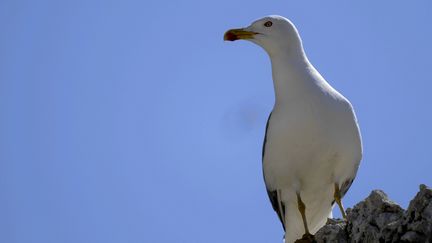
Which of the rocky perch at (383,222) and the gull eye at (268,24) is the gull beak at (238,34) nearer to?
the gull eye at (268,24)

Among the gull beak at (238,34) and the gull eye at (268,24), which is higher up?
the gull beak at (238,34)

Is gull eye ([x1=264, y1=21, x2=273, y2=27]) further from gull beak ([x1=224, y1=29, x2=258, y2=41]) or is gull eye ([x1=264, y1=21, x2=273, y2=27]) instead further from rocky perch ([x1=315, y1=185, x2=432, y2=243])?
rocky perch ([x1=315, y1=185, x2=432, y2=243])

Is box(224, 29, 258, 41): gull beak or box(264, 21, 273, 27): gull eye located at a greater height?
box(224, 29, 258, 41): gull beak

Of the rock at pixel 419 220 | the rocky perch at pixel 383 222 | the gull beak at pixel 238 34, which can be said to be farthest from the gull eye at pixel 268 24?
the rock at pixel 419 220

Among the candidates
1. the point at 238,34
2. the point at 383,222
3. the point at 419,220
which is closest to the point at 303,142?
the point at 238,34

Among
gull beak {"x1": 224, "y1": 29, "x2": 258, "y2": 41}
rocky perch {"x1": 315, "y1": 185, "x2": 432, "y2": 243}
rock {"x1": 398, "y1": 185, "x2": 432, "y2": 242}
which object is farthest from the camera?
gull beak {"x1": 224, "y1": 29, "x2": 258, "y2": 41}

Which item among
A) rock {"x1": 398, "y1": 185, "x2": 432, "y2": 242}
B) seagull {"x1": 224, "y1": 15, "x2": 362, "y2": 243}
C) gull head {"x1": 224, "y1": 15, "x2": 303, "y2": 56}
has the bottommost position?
rock {"x1": 398, "y1": 185, "x2": 432, "y2": 242}

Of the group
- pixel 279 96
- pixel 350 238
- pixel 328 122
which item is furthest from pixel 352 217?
pixel 279 96

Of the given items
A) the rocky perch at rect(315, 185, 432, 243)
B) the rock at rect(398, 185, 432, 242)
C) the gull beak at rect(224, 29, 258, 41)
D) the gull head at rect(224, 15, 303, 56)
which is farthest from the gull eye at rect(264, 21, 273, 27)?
the rock at rect(398, 185, 432, 242)

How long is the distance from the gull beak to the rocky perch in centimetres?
423

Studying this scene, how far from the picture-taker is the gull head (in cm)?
1255

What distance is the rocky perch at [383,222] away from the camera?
25.3 ft

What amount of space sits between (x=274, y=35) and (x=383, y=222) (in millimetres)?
5009

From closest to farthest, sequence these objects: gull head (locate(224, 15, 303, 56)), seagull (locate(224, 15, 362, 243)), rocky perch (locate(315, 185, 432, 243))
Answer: rocky perch (locate(315, 185, 432, 243)) → seagull (locate(224, 15, 362, 243)) → gull head (locate(224, 15, 303, 56))
